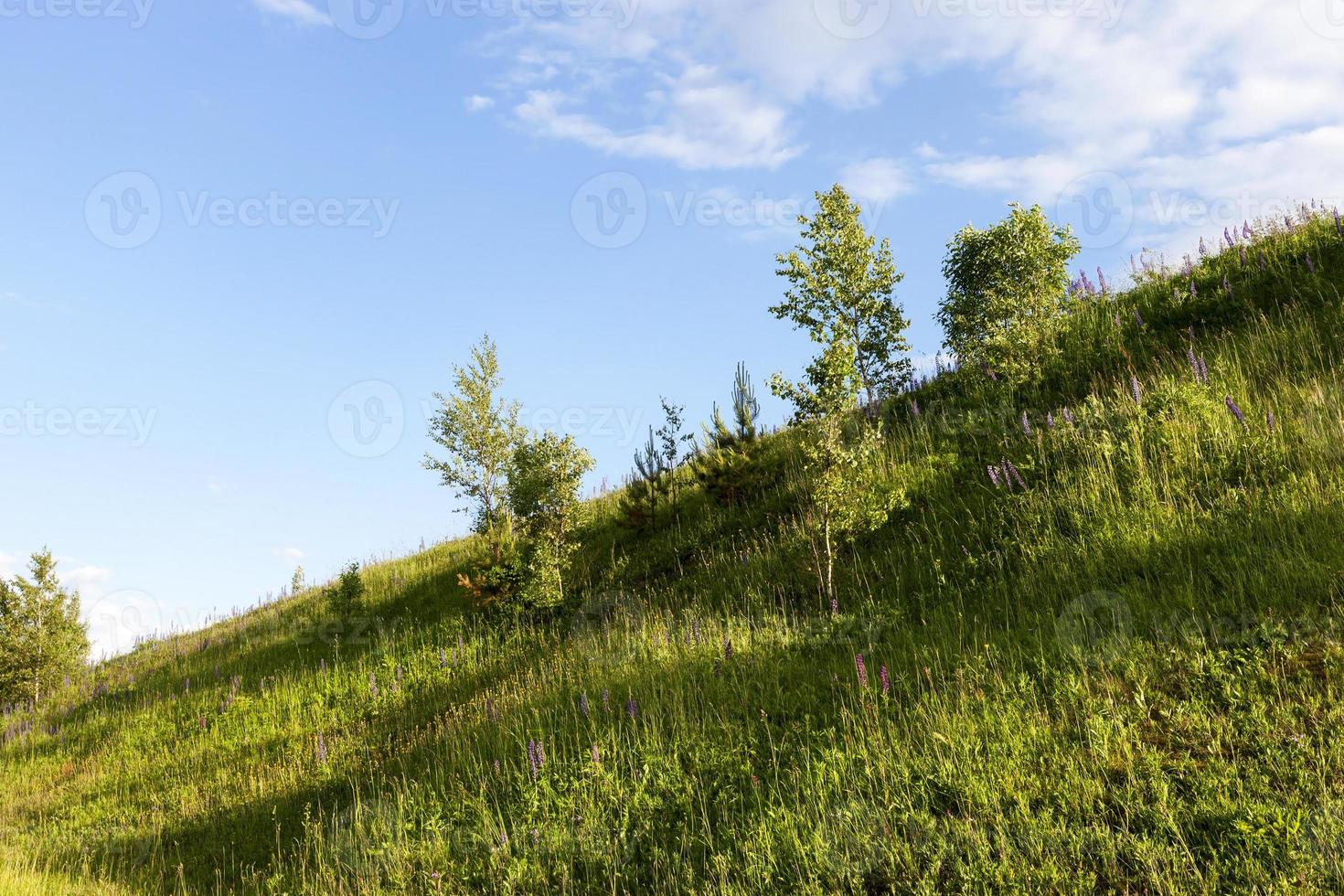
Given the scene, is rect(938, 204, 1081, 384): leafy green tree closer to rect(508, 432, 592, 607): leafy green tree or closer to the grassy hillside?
the grassy hillside

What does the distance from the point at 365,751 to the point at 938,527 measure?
8.43 metres

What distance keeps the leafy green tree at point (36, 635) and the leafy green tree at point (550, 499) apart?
45.2ft

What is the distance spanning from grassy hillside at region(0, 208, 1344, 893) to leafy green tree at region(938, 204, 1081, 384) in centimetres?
63

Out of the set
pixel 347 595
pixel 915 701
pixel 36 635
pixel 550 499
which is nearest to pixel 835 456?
pixel 915 701

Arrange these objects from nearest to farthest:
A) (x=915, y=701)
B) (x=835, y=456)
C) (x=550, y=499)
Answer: (x=915, y=701), (x=835, y=456), (x=550, y=499)

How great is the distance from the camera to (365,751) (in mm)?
10070

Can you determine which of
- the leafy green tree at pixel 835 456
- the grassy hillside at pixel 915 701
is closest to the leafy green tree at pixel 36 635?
the grassy hillside at pixel 915 701

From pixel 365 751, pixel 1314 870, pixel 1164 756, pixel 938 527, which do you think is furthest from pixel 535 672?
pixel 1314 870

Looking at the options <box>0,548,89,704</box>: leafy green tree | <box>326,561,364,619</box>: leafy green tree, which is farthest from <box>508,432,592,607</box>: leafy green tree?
<box>0,548,89,704</box>: leafy green tree

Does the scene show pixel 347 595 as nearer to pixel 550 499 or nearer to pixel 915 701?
pixel 550 499

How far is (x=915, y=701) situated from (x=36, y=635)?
2181cm

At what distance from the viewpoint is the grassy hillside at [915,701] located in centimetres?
421

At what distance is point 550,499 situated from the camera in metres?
13.5

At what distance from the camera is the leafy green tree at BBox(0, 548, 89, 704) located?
696 inches
